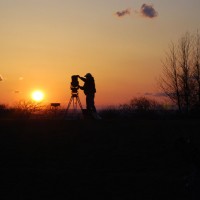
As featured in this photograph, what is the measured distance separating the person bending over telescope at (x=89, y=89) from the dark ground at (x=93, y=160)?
2.81m

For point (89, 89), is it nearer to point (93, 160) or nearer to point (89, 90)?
point (89, 90)

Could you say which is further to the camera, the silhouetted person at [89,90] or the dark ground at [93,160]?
the silhouetted person at [89,90]

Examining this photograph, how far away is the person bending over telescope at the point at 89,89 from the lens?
88.5 ft

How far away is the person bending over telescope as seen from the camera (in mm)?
26984

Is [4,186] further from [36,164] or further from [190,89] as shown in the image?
[190,89]

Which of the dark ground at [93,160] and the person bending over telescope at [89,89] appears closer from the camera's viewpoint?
the dark ground at [93,160]

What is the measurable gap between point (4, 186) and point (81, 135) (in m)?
6.36

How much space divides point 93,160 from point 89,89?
8919mm

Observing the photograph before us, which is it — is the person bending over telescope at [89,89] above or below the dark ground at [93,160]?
above

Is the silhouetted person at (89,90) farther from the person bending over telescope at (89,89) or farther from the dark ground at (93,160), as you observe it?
the dark ground at (93,160)

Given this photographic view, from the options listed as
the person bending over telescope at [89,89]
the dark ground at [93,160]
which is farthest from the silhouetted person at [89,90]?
Answer: the dark ground at [93,160]

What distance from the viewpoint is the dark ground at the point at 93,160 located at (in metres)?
15.3

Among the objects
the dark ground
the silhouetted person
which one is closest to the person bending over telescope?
the silhouetted person

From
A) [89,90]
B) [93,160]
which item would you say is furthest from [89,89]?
[93,160]
